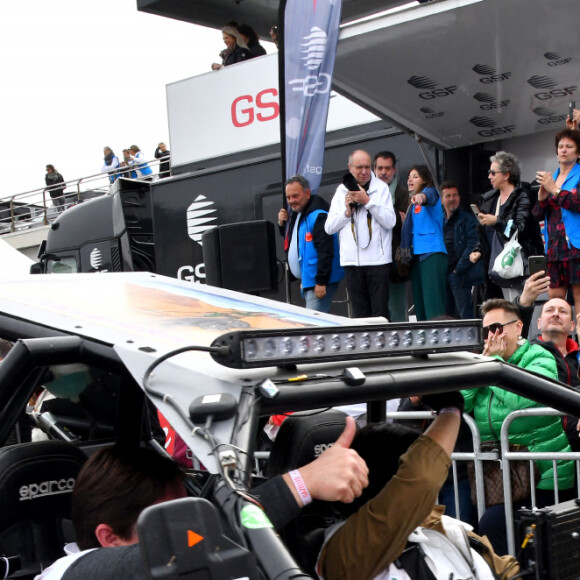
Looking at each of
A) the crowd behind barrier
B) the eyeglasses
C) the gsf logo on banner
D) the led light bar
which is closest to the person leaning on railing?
the crowd behind barrier

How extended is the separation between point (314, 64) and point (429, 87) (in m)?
1.22

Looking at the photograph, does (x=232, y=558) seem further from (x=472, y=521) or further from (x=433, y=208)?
(x=433, y=208)

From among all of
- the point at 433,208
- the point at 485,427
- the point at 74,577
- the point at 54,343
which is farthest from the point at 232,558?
the point at 433,208

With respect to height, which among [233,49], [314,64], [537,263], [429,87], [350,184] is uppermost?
[233,49]

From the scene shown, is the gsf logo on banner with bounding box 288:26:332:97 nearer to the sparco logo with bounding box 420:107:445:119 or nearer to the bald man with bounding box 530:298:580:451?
the sparco logo with bounding box 420:107:445:119

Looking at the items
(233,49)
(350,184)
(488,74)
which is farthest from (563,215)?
(233,49)

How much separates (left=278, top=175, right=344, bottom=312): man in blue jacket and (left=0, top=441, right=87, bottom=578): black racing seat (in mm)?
6128

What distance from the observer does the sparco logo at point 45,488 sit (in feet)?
9.05

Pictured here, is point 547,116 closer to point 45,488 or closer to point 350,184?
point 350,184

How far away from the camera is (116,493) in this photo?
2400 mm

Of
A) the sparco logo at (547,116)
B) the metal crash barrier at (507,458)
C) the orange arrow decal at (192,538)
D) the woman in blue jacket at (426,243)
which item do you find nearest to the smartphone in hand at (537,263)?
the woman in blue jacket at (426,243)

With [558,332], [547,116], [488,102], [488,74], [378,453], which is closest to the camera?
[378,453]

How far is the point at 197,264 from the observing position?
487 inches

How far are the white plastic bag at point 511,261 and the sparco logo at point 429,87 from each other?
1989mm
